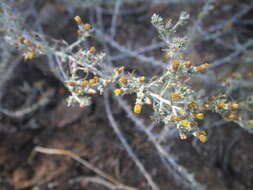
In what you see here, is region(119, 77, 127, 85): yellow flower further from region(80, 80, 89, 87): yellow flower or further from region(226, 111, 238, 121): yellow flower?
region(226, 111, 238, 121): yellow flower

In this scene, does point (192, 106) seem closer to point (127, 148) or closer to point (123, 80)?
point (123, 80)

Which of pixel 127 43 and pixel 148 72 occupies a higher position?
pixel 127 43

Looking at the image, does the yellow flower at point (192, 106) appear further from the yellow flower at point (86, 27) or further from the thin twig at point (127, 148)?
the thin twig at point (127, 148)

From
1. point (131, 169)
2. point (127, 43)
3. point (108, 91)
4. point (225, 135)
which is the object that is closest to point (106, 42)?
point (127, 43)

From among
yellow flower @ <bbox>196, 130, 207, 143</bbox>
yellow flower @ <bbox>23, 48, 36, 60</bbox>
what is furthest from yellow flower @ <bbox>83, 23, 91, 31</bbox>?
yellow flower @ <bbox>196, 130, 207, 143</bbox>

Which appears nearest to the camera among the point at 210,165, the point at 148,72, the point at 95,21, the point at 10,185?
the point at 10,185

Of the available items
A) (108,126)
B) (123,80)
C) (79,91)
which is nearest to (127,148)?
(108,126)

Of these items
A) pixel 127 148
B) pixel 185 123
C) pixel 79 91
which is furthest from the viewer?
pixel 127 148

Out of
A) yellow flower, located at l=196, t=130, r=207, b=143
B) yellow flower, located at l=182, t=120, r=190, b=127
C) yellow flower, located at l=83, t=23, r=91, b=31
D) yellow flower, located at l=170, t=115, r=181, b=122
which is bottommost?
yellow flower, located at l=196, t=130, r=207, b=143

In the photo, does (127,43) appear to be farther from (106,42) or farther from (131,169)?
(131,169)
